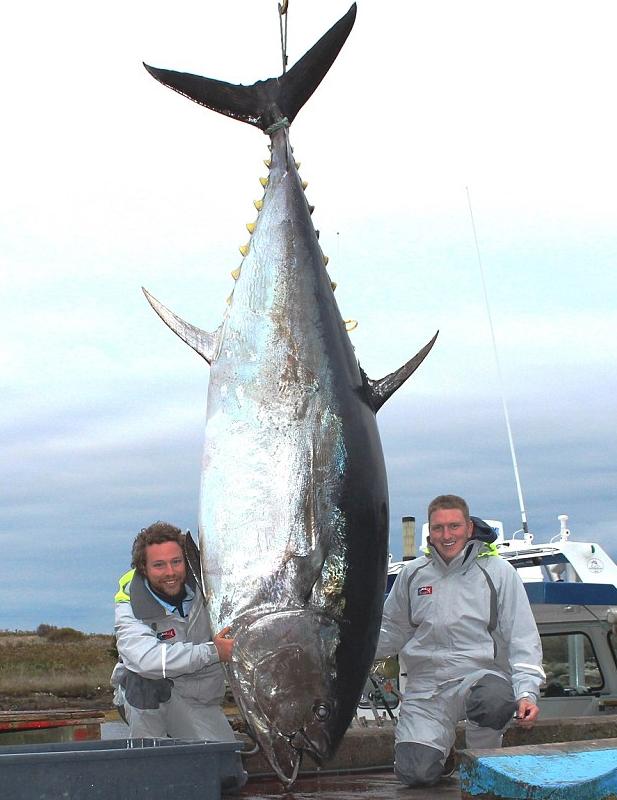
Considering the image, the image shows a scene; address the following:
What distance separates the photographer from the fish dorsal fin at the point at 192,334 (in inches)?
156

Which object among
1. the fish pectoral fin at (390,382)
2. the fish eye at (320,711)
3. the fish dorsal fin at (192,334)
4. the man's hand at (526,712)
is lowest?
the man's hand at (526,712)

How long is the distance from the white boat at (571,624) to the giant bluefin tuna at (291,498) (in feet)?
13.8

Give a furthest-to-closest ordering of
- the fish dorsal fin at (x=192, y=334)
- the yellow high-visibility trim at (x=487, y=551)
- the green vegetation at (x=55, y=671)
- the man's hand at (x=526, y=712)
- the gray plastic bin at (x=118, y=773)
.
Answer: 1. the green vegetation at (x=55, y=671)
2. the yellow high-visibility trim at (x=487, y=551)
3. the man's hand at (x=526, y=712)
4. the fish dorsal fin at (x=192, y=334)
5. the gray plastic bin at (x=118, y=773)

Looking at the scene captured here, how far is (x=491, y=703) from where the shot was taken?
448 centimetres

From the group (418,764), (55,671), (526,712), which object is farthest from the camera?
(55,671)

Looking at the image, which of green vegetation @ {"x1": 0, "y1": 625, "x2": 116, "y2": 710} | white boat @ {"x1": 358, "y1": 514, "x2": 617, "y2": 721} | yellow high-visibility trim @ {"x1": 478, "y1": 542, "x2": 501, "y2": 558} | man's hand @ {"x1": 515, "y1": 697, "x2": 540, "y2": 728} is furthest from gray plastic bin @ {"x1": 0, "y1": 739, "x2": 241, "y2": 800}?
green vegetation @ {"x1": 0, "y1": 625, "x2": 116, "y2": 710}

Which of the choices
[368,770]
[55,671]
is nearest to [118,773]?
[368,770]

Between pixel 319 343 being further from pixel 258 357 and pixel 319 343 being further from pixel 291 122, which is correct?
pixel 291 122

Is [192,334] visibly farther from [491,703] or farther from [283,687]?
[491,703]

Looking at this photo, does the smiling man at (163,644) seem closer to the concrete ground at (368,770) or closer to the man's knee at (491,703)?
the concrete ground at (368,770)

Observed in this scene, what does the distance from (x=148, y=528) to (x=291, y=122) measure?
5.80 feet

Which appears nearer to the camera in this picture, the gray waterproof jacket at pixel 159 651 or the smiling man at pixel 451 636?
the gray waterproof jacket at pixel 159 651

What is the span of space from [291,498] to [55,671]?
22.0 m

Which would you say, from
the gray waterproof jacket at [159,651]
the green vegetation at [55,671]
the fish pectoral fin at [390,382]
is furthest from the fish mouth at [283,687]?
the green vegetation at [55,671]
